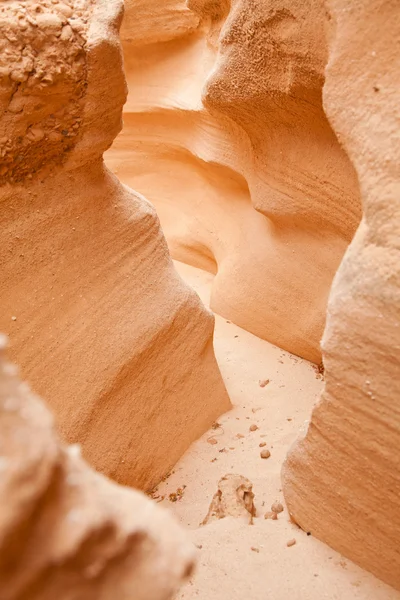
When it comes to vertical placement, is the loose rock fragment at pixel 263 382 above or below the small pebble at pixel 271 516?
below

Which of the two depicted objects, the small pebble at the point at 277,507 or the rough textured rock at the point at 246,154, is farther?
the rough textured rock at the point at 246,154

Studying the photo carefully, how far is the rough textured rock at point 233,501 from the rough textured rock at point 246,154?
962 mm

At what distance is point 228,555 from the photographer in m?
1.42

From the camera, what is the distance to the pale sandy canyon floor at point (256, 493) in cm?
132

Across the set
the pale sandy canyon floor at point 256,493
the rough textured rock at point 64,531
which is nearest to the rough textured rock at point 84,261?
the pale sandy canyon floor at point 256,493

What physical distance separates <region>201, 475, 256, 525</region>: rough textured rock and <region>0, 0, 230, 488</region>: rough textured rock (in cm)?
31

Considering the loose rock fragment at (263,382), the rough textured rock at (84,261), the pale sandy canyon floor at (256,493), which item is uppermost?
the rough textured rock at (84,261)

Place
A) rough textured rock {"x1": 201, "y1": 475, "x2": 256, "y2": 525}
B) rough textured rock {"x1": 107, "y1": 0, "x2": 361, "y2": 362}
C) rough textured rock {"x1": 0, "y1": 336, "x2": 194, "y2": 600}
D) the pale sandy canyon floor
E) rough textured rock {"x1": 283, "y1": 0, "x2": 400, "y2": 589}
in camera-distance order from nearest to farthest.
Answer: rough textured rock {"x1": 0, "y1": 336, "x2": 194, "y2": 600}
rough textured rock {"x1": 283, "y1": 0, "x2": 400, "y2": 589}
the pale sandy canyon floor
rough textured rock {"x1": 201, "y1": 475, "x2": 256, "y2": 525}
rough textured rock {"x1": 107, "y1": 0, "x2": 361, "y2": 362}

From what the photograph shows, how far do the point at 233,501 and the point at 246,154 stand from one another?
5.13ft

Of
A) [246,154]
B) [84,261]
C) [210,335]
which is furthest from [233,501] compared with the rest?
[246,154]

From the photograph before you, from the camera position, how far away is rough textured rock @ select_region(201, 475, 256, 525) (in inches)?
63.1

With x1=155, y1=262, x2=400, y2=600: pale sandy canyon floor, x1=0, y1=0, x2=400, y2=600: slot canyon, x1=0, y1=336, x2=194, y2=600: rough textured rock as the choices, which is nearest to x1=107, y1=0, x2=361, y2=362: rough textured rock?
x1=0, y1=0, x2=400, y2=600: slot canyon

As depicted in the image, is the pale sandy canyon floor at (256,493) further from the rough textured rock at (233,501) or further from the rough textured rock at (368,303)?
the rough textured rock at (368,303)

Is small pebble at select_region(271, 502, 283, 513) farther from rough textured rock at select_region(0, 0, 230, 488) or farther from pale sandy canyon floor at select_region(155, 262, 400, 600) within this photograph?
rough textured rock at select_region(0, 0, 230, 488)
